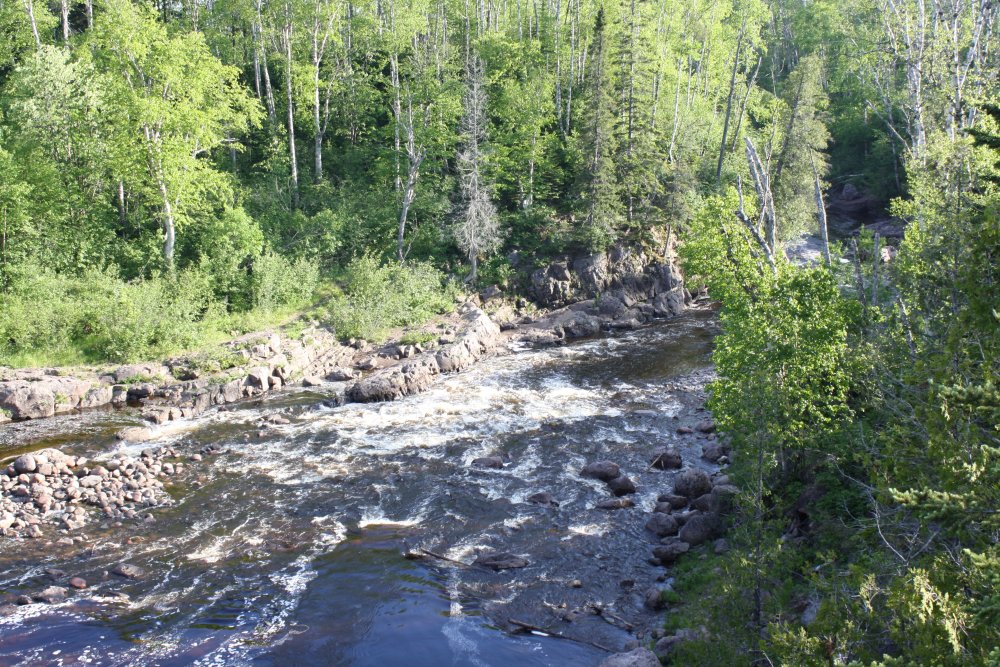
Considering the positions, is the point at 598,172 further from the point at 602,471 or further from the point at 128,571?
the point at 128,571

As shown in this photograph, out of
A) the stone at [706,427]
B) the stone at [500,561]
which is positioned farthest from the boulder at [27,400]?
the stone at [706,427]

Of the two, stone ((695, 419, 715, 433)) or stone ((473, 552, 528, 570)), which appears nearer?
stone ((473, 552, 528, 570))

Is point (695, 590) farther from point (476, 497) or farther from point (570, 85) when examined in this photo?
point (570, 85)

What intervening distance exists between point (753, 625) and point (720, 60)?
5404 centimetres

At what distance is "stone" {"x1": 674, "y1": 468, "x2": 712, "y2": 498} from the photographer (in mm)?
16797

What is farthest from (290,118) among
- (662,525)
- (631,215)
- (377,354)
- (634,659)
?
(634,659)

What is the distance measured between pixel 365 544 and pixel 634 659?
270 inches

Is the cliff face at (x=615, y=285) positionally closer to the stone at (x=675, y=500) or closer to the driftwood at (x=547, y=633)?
the stone at (x=675, y=500)

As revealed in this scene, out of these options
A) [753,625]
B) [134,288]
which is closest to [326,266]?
[134,288]

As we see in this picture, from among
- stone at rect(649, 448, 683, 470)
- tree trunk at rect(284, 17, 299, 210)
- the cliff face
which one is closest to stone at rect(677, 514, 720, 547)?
stone at rect(649, 448, 683, 470)

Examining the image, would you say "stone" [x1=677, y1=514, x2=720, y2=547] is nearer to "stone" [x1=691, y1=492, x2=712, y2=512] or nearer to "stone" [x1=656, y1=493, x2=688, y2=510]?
"stone" [x1=691, y1=492, x2=712, y2=512]

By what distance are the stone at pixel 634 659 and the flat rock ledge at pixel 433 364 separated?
603 inches

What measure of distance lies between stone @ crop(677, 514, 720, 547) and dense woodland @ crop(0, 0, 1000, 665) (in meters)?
1.34

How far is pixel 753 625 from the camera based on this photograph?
32.7ft
